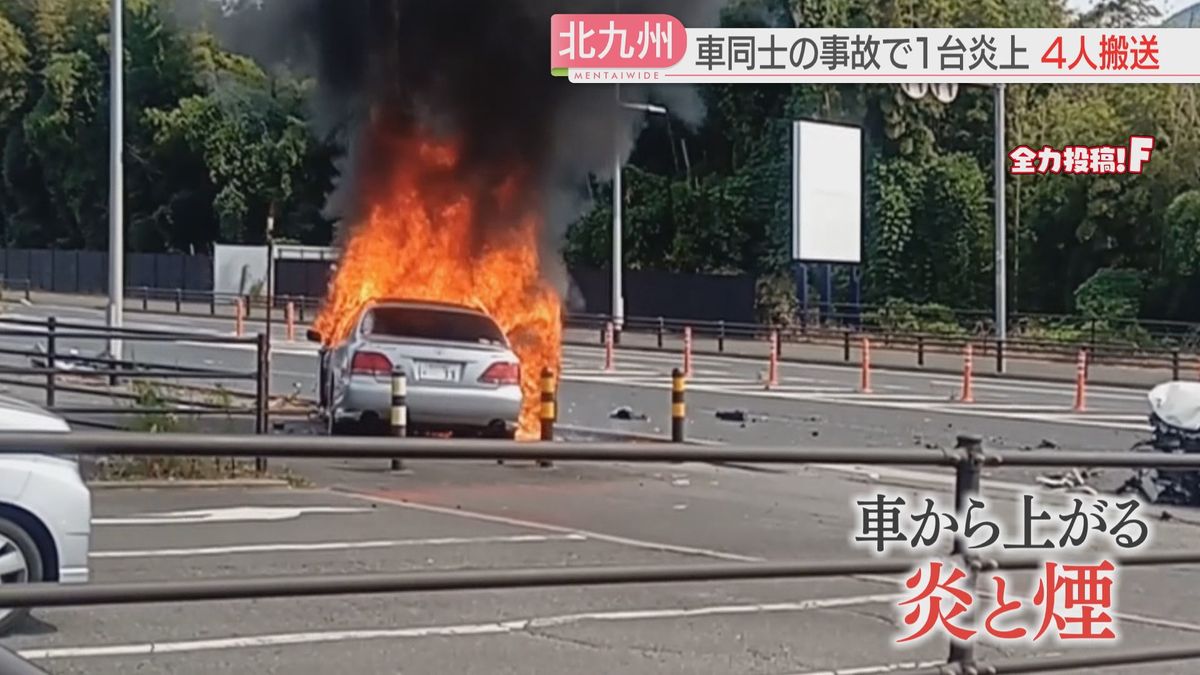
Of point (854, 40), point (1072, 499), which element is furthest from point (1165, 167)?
point (1072, 499)

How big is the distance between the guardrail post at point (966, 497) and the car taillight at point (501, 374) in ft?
38.2

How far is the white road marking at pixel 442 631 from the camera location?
668cm

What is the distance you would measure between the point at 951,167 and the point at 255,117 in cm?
1885

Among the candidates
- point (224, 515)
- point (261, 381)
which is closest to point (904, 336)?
point (261, 381)

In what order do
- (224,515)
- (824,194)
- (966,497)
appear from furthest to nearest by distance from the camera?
1. (824,194)
2. (224,515)
3. (966,497)

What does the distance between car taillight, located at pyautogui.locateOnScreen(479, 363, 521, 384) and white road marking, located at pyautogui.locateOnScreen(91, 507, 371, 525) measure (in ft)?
13.4

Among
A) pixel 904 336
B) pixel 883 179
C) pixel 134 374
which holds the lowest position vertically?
pixel 904 336

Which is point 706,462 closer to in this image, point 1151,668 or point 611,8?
point 1151,668

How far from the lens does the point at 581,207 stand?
2542 cm

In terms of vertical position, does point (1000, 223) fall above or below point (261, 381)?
above

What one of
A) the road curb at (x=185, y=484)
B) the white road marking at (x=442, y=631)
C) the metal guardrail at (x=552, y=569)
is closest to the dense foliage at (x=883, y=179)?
the road curb at (x=185, y=484)

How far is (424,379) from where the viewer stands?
1567cm
